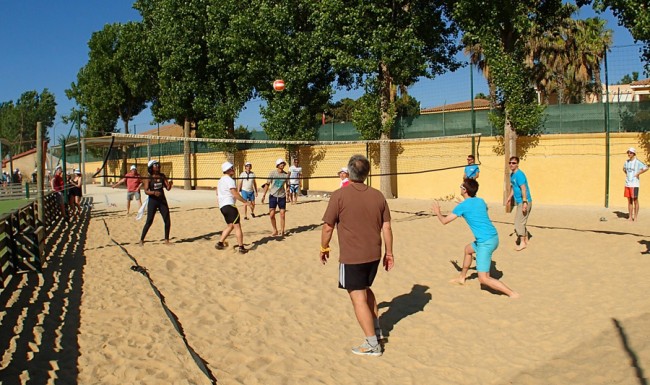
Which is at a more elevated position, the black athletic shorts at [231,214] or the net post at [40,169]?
the net post at [40,169]

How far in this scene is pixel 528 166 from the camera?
17.9 metres

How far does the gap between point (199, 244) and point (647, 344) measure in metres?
7.57

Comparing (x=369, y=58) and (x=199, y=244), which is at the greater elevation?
(x=369, y=58)

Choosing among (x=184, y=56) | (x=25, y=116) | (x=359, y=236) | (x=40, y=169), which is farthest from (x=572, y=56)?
(x=25, y=116)

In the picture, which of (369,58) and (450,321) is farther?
(369,58)

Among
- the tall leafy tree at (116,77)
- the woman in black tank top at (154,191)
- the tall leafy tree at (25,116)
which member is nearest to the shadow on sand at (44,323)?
the woman in black tank top at (154,191)

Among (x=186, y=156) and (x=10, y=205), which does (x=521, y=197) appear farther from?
(x=186, y=156)

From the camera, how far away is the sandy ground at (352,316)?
4.68 m

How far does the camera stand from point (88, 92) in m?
41.6

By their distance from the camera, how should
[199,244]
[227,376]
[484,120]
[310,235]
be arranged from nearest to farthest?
[227,376]
[199,244]
[310,235]
[484,120]

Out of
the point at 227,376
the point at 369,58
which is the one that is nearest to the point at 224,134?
the point at 369,58

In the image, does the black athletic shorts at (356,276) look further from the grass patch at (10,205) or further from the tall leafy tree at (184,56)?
the tall leafy tree at (184,56)

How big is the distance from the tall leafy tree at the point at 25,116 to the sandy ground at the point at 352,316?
6929 centimetres

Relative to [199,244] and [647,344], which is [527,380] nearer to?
[647,344]
